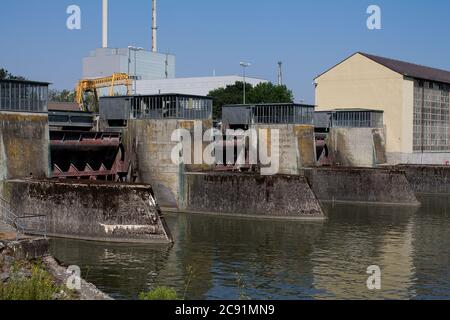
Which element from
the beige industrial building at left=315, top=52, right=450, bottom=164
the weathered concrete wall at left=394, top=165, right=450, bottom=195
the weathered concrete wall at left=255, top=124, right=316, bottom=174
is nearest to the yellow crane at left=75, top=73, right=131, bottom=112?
the beige industrial building at left=315, top=52, right=450, bottom=164

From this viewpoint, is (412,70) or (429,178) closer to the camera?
(429,178)

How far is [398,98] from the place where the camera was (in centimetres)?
6419

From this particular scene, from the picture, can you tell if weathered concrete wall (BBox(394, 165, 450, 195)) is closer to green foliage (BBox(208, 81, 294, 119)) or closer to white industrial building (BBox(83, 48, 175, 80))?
green foliage (BBox(208, 81, 294, 119))

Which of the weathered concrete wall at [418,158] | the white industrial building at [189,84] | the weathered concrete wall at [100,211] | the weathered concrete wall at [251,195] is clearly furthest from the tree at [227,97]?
the weathered concrete wall at [100,211]

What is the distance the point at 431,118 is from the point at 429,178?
15.1 meters

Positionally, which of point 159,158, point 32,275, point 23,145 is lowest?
point 32,275

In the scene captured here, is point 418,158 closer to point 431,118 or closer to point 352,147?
point 431,118

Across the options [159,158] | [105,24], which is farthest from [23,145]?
[105,24]

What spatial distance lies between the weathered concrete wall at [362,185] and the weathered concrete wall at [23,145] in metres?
19.8

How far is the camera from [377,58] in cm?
6819

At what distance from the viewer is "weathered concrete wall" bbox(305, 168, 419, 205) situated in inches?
1764

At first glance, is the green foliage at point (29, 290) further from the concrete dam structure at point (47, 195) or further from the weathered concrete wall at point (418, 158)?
the weathered concrete wall at point (418, 158)

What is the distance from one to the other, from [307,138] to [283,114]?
253 centimetres

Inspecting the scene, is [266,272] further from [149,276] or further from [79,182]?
[79,182]
